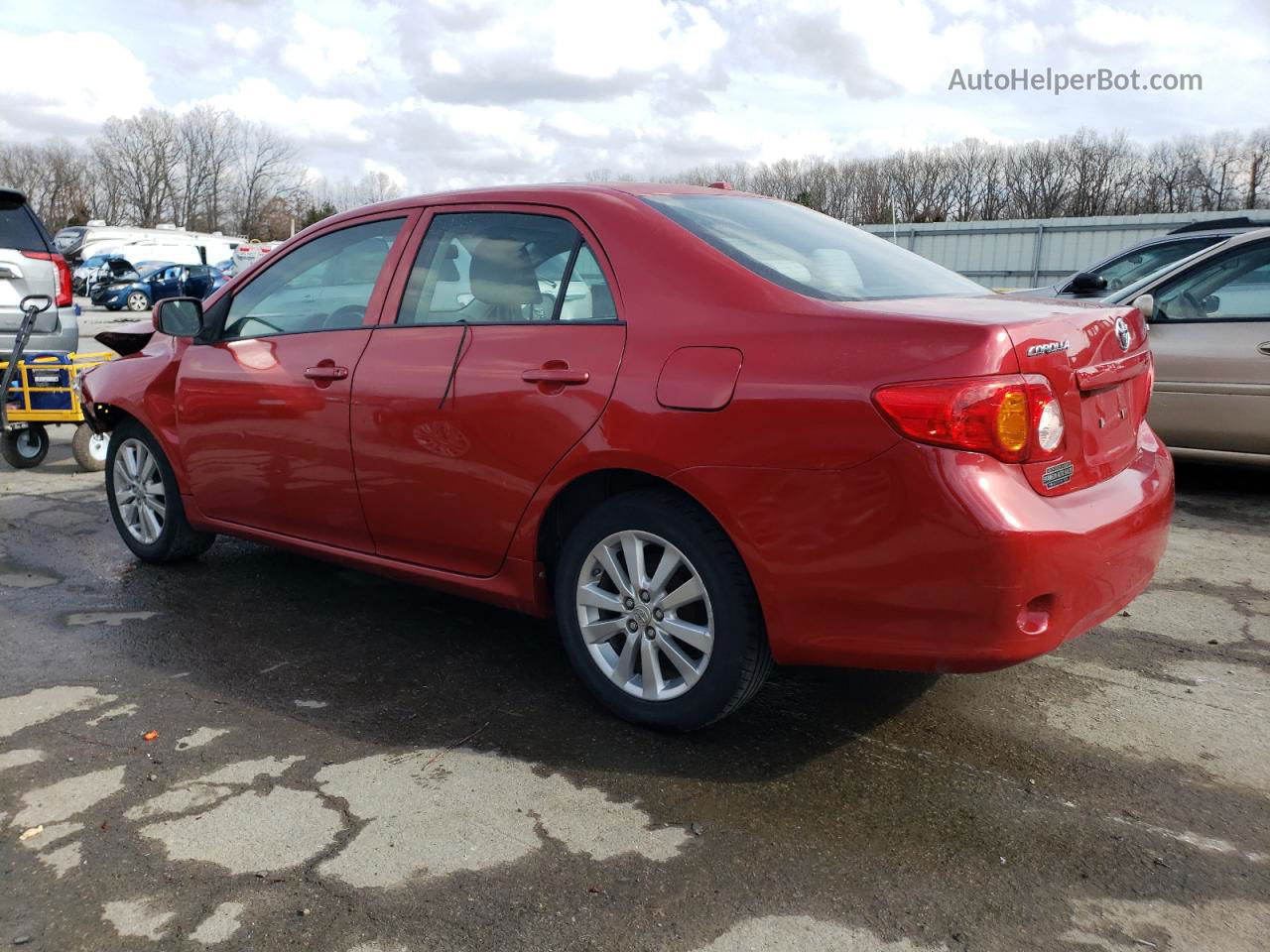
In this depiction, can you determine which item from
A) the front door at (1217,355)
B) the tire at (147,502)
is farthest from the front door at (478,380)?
the front door at (1217,355)

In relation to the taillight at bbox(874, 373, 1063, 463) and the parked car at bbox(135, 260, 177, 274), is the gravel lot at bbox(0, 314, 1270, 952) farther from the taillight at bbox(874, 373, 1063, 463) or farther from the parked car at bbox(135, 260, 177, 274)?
the parked car at bbox(135, 260, 177, 274)

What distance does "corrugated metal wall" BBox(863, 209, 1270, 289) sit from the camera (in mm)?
23828

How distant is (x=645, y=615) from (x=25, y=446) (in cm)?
642

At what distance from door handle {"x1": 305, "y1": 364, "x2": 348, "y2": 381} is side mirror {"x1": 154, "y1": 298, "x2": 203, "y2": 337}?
2.73 ft

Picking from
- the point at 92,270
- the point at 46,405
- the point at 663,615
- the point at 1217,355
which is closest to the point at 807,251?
the point at 663,615

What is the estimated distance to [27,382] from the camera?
24.8 feet

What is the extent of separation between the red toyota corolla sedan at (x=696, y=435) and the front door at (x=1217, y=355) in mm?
3323

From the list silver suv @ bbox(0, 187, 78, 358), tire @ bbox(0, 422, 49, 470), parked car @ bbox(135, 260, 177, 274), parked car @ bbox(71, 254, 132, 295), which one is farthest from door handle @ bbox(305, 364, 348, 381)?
parked car @ bbox(135, 260, 177, 274)

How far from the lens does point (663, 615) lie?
3.19 m

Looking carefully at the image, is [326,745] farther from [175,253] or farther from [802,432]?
[175,253]

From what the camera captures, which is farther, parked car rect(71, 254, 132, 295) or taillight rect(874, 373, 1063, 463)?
parked car rect(71, 254, 132, 295)

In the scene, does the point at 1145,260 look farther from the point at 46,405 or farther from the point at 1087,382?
the point at 46,405

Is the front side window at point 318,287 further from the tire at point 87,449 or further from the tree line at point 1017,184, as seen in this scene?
the tree line at point 1017,184

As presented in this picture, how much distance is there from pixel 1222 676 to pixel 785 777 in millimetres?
1771
